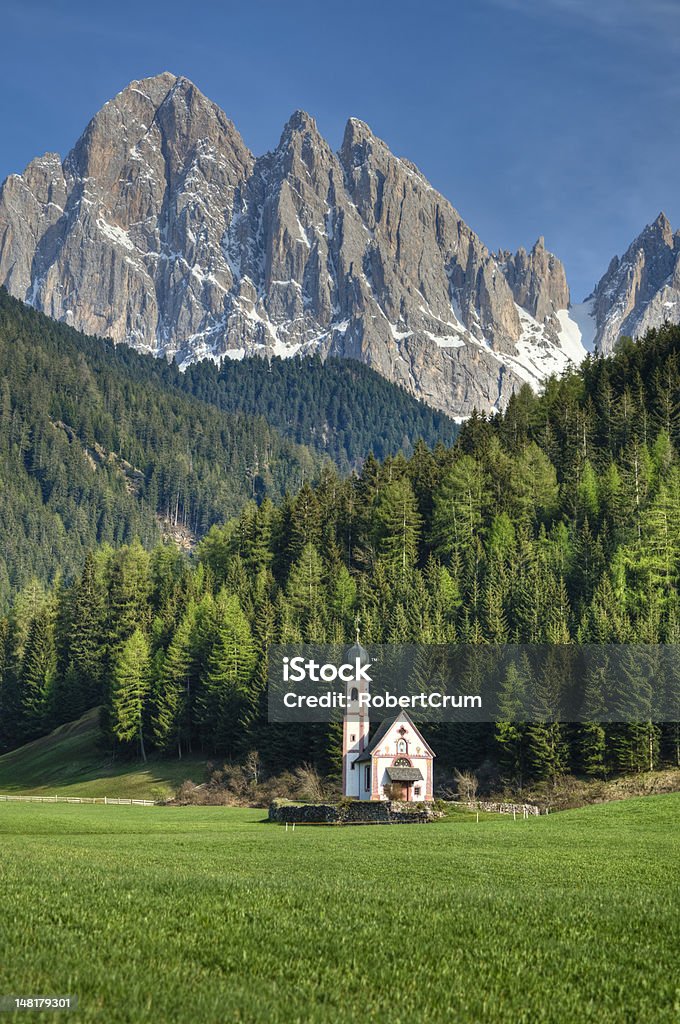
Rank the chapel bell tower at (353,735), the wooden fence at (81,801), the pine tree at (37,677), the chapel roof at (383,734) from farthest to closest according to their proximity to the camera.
Answer: the pine tree at (37,677) < the wooden fence at (81,801) < the chapel bell tower at (353,735) < the chapel roof at (383,734)

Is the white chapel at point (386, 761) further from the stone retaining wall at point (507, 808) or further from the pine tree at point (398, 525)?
the pine tree at point (398, 525)

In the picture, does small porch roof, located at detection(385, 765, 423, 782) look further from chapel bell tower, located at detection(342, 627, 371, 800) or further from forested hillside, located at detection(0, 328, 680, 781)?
forested hillside, located at detection(0, 328, 680, 781)

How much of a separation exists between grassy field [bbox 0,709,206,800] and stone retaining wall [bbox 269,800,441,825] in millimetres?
25884

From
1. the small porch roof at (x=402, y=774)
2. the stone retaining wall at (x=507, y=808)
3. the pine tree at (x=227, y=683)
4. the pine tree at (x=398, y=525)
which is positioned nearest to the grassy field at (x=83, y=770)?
the pine tree at (x=227, y=683)

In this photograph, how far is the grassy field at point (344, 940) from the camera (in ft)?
46.2

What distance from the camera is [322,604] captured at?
102 metres

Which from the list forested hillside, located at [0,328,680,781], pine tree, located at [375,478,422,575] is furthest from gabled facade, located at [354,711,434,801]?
pine tree, located at [375,478,422,575]

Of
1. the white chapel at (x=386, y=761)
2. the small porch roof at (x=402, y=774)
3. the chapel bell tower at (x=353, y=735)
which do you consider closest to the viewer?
the small porch roof at (x=402, y=774)

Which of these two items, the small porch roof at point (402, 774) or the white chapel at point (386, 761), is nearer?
the small porch roof at point (402, 774)

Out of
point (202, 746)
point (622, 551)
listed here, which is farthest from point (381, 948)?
point (202, 746)
